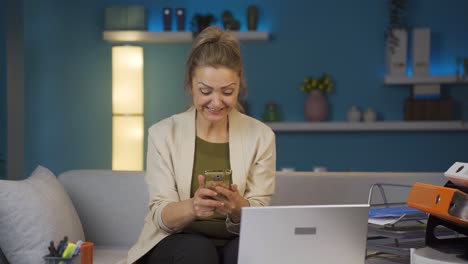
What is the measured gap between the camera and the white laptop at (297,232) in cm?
170

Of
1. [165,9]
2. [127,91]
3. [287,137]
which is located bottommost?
[287,137]

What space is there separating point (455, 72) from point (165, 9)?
7.85ft

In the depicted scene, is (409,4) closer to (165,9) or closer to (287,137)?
(287,137)

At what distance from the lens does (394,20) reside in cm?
571

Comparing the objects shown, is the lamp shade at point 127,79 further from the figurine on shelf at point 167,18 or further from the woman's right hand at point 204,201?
the woman's right hand at point 204,201

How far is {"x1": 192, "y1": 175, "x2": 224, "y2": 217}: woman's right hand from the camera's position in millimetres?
2004

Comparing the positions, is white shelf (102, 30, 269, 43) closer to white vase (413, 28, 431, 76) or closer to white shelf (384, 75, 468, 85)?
white shelf (384, 75, 468, 85)

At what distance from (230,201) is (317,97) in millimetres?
3745

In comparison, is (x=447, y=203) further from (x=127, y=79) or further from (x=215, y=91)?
(x=127, y=79)

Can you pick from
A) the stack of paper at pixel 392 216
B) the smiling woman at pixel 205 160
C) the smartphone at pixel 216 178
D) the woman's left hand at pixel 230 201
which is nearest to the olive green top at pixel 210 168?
the smiling woman at pixel 205 160

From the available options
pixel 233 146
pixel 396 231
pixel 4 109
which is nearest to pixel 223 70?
pixel 233 146

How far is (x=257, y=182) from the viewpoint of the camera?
247 cm

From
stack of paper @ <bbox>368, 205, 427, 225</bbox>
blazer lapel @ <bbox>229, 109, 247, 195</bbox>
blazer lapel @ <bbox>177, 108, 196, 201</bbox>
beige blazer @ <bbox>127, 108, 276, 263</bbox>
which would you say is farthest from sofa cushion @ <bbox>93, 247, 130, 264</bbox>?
stack of paper @ <bbox>368, 205, 427, 225</bbox>

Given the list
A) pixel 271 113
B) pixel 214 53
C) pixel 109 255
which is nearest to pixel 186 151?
pixel 214 53
